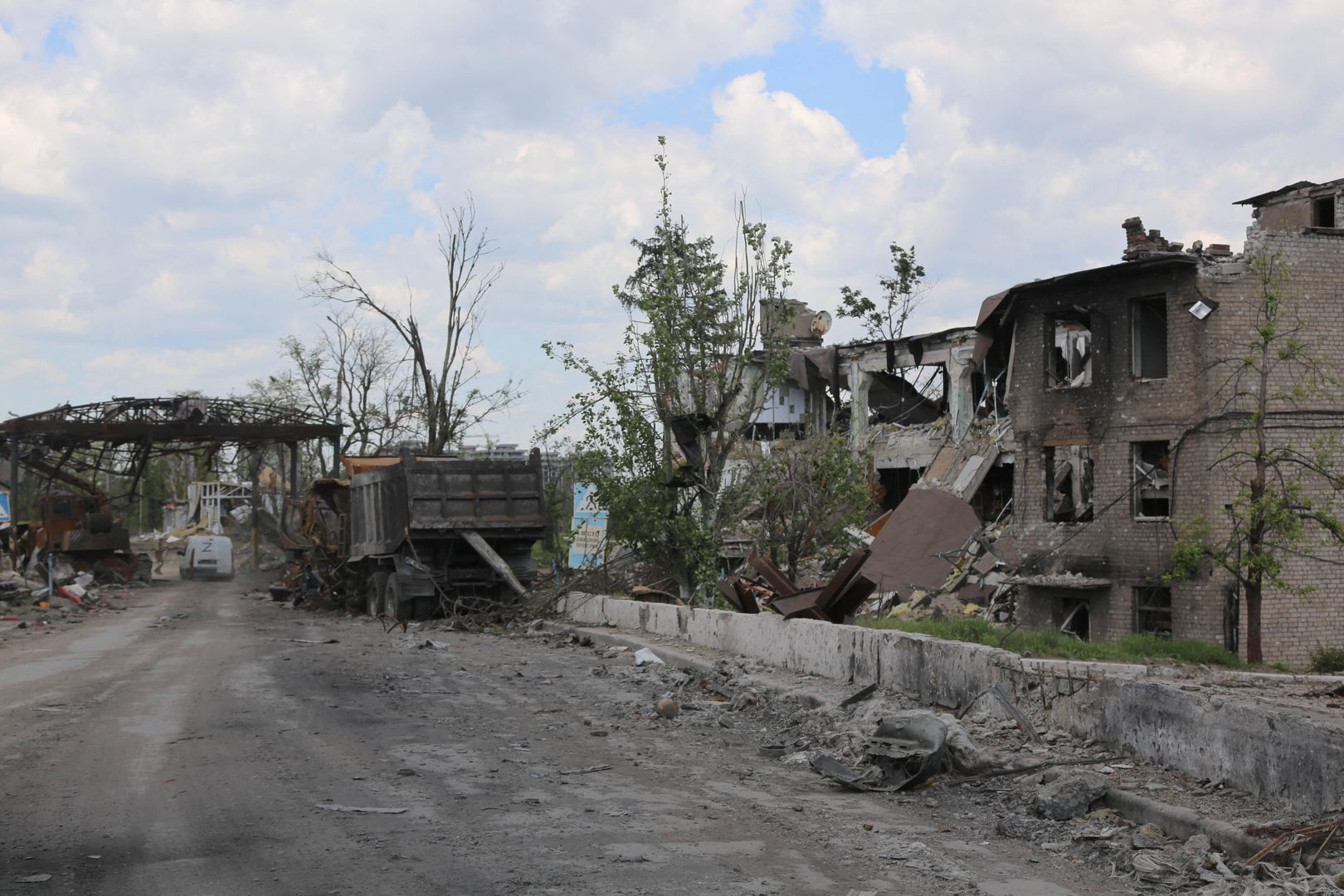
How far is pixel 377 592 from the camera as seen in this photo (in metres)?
24.0

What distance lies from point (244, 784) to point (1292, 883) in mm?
5938

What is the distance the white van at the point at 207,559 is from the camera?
133 ft

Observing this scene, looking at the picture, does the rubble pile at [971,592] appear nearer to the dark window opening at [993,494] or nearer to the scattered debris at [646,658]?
the dark window opening at [993,494]

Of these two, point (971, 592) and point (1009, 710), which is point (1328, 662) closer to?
point (1009, 710)

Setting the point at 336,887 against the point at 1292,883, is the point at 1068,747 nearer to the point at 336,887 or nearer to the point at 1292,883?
the point at 1292,883

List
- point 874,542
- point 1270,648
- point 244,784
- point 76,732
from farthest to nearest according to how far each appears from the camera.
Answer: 1. point 874,542
2. point 1270,648
3. point 76,732
4. point 244,784

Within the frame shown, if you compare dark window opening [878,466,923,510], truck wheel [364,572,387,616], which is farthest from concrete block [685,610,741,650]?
dark window opening [878,466,923,510]

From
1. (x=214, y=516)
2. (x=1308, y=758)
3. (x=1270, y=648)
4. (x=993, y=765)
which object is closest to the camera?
(x=1308, y=758)

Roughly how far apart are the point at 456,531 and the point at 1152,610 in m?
13.2

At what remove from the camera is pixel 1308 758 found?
20.9ft

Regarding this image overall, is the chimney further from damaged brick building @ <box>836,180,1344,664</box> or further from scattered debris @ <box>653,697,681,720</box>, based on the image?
scattered debris @ <box>653,697,681,720</box>

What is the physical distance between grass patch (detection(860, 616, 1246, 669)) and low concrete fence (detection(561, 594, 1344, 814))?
1.39 meters

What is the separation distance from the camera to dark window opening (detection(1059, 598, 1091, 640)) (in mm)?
24281

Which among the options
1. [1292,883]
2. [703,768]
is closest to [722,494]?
[703,768]
